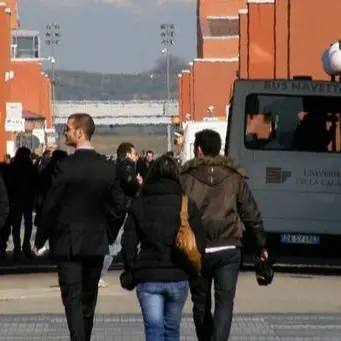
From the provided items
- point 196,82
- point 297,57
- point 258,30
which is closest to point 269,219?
point 297,57

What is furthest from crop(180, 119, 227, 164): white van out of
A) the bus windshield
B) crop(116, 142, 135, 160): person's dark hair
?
crop(116, 142, 135, 160): person's dark hair

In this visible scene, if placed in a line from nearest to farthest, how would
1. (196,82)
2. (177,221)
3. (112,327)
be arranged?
(177,221) < (112,327) < (196,82)

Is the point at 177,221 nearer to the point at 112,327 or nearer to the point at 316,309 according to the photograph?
the point at 112,327

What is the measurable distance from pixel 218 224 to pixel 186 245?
155cm

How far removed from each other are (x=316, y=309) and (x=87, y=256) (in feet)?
21.4

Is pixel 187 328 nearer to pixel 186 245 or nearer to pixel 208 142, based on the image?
pixel 208 142

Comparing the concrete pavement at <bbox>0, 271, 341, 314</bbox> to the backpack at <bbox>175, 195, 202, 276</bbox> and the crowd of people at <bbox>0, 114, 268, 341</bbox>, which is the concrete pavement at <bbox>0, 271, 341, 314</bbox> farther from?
the backpack at <bbox>175, 195, 202, 276</bbox>

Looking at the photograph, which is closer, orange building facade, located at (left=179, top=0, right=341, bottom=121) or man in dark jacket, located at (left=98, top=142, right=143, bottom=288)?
man in dark jacket, located at (left=98, top=142, right=143, bottom=288)

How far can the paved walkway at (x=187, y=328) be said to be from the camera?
47.1 feet

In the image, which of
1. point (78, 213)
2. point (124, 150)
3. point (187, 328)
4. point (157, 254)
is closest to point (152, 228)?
point (157, 254)

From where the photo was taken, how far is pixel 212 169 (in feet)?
39.3

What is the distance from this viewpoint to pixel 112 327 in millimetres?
15250

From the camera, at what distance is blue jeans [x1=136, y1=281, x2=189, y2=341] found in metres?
10.3

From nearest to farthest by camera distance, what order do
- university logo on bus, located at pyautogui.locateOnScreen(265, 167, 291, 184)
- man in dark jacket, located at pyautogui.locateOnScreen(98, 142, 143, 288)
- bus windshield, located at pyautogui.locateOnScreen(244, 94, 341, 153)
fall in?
1. man in dark jacket, located at pyautogui.locateOnScreen(98, 142, 143, 288)
2. university logo on bus, located at pyautogui.locateOnScreen(265, 167, 291, 184)
3. bus windshield, located at pyautogui.locateOnScreen(244, 94, 341, 153)
